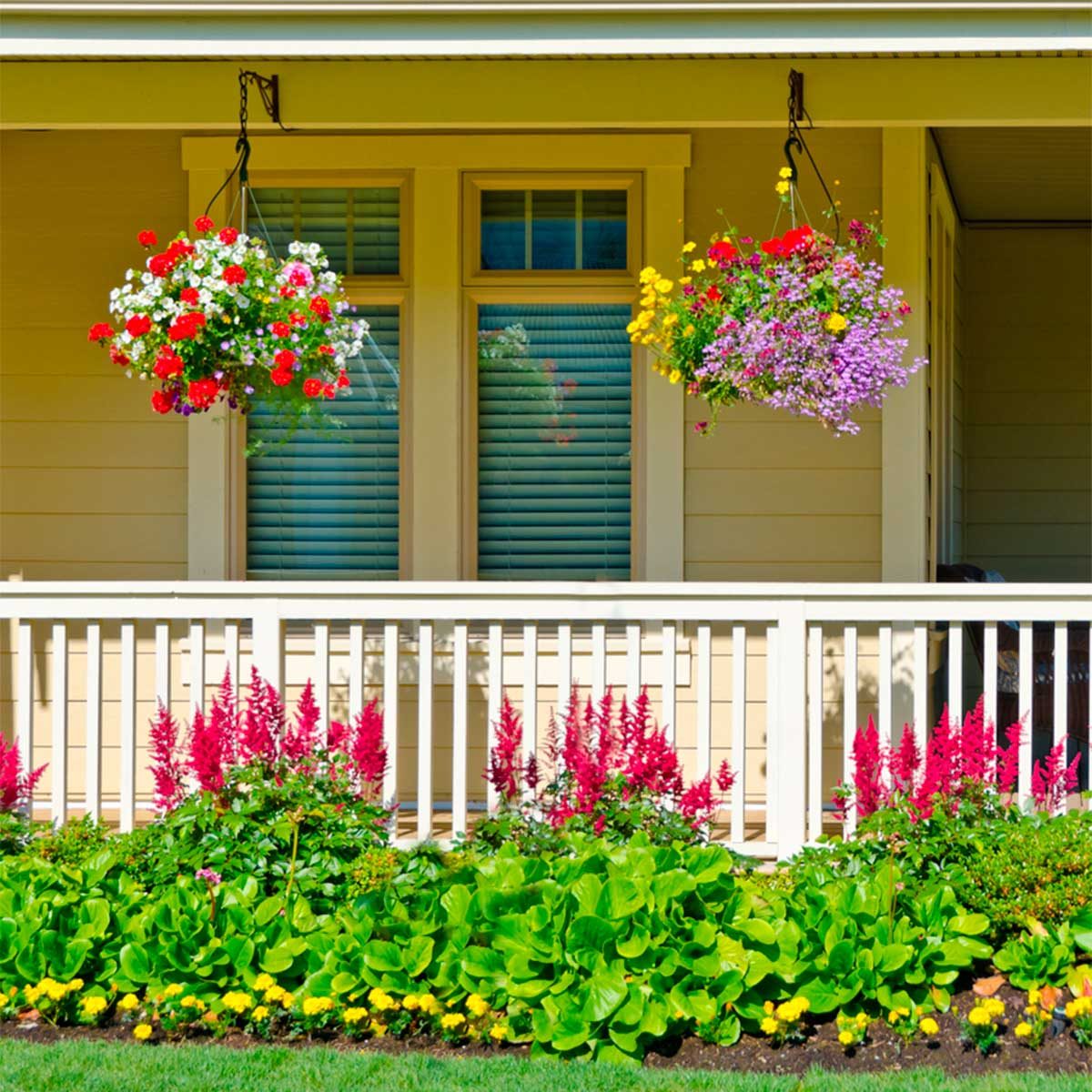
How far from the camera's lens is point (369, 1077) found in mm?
3121

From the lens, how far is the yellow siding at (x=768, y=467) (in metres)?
5.62

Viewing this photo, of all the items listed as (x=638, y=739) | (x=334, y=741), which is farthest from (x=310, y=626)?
(x=638, y=739)

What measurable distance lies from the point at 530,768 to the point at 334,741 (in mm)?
561

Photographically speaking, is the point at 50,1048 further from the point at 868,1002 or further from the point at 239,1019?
the point at 868,1002

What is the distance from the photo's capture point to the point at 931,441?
20.0ft

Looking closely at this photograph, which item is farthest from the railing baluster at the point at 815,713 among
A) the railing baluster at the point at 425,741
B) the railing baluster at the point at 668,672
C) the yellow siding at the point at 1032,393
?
the yellow siding at the point at 1032,393

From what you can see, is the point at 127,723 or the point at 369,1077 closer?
the point at 369,1077

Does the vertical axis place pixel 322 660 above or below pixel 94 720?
above

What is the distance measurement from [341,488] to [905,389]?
223cm

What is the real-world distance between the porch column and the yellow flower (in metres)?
2.99

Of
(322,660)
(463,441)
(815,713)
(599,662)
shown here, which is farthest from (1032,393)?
(322,660)

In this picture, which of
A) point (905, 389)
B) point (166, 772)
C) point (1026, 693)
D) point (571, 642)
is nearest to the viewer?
point (166, 772)

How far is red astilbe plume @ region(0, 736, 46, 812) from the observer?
13.7 ft

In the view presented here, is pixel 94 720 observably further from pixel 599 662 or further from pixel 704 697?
pixel 704 697
